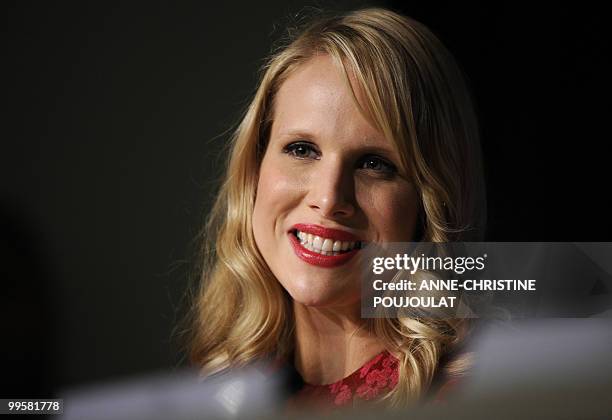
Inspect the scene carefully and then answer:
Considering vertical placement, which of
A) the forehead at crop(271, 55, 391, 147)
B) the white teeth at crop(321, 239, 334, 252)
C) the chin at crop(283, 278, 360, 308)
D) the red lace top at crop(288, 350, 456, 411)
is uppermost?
the forehead at crop(271, 55, 391, 147)

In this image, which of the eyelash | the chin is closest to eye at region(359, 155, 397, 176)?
the eyelash

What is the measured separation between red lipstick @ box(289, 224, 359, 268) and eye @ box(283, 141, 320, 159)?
0.13m

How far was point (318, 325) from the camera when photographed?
1747 mm

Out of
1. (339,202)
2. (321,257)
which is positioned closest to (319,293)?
(321,257)

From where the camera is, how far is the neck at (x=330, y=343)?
5.65ft

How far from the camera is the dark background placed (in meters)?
1.77

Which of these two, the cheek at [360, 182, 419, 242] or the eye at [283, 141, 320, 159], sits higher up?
the eye at [283, 141, 320, 159]

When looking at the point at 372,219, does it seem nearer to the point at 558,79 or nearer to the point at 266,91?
the point at 266,91

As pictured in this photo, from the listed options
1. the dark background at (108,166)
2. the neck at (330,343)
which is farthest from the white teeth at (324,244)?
the dark background at (108,166)

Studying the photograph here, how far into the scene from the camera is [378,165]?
164cm

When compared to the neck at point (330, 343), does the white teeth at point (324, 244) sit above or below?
above

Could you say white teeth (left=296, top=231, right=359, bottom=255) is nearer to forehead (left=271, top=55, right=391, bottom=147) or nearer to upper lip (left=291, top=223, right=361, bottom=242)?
upper lip (left=291, top=223, right=361, bottom=242)

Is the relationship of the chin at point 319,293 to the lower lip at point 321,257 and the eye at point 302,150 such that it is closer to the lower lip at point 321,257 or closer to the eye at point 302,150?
the lower lip at point 321,257

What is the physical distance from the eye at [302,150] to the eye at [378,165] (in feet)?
0.28
